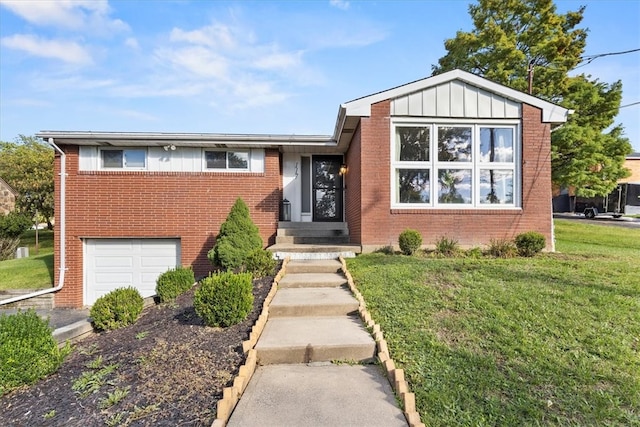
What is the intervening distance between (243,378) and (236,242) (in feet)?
16.2

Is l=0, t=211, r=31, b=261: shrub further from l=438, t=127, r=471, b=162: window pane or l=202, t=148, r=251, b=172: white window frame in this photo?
l=438, t=127, r=471, b=162: window pane

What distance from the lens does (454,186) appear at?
25.2 ft


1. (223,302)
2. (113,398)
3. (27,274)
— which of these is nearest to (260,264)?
(223,302)

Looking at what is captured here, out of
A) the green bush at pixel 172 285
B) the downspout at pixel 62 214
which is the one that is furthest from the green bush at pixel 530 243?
the downspout at pixel 62 214

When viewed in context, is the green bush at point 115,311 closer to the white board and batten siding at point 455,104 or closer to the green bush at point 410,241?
the green bush at point 410,241

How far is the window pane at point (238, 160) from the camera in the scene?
943cm

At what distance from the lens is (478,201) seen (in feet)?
25.2

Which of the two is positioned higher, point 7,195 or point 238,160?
point 238,160

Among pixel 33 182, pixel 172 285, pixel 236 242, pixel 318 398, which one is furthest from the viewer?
pixel 33 182

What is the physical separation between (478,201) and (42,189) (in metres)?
25.5

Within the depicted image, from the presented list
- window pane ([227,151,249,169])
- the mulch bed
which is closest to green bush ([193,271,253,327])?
the mulch bed

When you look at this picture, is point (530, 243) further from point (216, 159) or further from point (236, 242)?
point (216, 159)

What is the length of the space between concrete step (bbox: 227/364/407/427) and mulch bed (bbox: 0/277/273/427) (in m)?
0.27

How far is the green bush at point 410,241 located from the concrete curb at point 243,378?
355 cm
